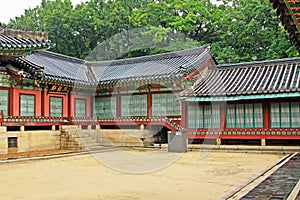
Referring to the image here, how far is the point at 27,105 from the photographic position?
69.0 feet

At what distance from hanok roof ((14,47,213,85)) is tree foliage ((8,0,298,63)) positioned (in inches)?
472

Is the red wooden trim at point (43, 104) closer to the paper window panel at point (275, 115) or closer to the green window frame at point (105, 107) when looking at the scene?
the green window frame at point (105, 107)

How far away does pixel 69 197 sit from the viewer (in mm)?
8469

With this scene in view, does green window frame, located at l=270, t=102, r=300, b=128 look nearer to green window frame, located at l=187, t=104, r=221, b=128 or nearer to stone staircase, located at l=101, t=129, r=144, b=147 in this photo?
green window frame, located at l=187, t=104, r=221, b=128

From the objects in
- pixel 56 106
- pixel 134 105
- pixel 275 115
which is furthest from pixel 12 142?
pixel 275 115

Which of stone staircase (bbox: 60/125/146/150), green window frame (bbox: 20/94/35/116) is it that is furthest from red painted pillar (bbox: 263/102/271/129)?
green window frame (bbox: 20/94/35/116)

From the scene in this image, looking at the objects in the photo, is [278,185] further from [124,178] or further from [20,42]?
[20,42]

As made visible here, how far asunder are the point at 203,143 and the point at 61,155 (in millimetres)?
8982

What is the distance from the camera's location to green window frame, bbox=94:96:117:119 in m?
26.1

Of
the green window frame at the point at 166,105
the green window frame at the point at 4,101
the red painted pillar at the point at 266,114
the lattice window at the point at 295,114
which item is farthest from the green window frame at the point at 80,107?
the lattice window at the point at 295,114

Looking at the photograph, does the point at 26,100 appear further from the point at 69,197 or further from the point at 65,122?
the point at 69,197

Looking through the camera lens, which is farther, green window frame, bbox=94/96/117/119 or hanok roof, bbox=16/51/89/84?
green window frame, bbox=94/96/117/119

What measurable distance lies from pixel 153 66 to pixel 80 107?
6541 millimetres

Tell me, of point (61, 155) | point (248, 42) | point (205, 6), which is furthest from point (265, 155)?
point (205, 6)
